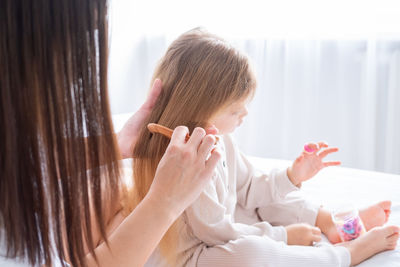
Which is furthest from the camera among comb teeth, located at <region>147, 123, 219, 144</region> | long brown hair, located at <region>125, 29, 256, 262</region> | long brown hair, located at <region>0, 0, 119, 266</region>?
long brown hair, located at <region>125, 29, 256, 262</region>

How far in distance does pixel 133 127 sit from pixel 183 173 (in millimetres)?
420

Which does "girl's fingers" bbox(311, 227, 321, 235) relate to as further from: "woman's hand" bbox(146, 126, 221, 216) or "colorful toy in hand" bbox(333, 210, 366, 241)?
"woman's hand" bbox(146, 126, 221, 216)

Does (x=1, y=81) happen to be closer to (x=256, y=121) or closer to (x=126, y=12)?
(x=256, y=121)

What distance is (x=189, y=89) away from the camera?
103cm

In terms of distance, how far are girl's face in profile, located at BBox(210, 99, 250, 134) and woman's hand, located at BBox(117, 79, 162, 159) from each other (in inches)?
6.3

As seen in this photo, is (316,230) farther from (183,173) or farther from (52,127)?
(52,127)

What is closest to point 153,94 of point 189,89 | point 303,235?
point 189,89

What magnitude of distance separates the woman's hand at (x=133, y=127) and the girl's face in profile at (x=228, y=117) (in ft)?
0.53

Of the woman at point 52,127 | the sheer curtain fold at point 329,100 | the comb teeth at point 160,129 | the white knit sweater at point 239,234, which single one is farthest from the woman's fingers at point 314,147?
the sheer curtain fold at point 329,100

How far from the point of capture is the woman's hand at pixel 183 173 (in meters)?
0.63

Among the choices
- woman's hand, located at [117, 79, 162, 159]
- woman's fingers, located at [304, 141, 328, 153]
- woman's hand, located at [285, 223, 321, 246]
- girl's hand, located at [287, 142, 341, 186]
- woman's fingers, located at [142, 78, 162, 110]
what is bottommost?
woman's hand, located at [285, 223, 321, 246]

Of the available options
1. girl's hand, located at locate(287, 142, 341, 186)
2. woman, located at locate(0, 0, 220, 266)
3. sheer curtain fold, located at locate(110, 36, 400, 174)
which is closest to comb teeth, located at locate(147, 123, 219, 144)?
woman, located at locate(0, 0, 220, 266)

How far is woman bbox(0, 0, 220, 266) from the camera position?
1.55ft

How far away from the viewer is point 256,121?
2613mm
